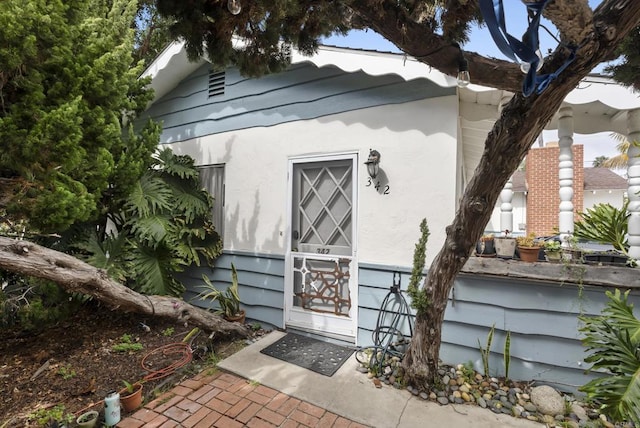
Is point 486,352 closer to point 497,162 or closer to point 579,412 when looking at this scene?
point 579,412

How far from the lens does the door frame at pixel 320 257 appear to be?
333 centimetres

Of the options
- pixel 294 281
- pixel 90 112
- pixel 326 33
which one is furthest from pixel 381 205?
pixel 90 112

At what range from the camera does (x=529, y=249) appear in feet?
8.57

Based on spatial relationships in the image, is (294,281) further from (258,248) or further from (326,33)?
(326,33)

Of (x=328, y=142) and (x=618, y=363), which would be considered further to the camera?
(x=328, y=142)

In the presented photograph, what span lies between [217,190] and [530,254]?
13.0 ft

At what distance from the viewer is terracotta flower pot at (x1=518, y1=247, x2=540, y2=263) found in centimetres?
260

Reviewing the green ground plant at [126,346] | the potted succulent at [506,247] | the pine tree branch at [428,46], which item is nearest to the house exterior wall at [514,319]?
the potted succulent at [506,247]

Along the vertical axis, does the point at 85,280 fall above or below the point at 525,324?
above

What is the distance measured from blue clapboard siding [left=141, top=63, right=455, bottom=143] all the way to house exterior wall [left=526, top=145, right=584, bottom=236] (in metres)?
8.80

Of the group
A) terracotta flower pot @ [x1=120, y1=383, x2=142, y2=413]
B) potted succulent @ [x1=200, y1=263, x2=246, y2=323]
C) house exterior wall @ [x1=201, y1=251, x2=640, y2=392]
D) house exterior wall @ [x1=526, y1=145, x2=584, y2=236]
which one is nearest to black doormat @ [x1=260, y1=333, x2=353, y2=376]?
→ house exterior wall @ [x1=201, y1=251, x2=640, y2=392]

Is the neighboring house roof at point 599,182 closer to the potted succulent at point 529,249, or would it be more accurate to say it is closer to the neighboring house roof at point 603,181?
the neighboring house roof at point 603,181

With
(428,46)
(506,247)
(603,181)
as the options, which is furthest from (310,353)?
(603,181)

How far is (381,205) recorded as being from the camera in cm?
321
